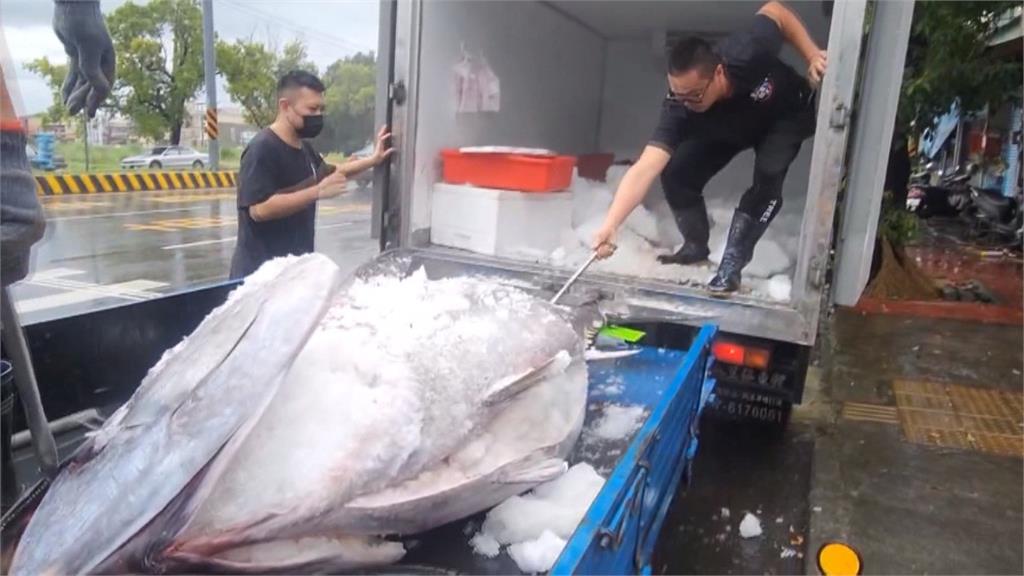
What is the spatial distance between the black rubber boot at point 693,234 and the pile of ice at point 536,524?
8.23 feet

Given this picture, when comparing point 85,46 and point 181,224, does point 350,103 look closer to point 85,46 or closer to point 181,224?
point 85,46

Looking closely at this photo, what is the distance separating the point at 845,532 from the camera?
3.13m

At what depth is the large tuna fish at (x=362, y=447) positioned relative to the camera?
3.70 feet

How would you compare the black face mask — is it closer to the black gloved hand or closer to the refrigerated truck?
the refrigerated truck

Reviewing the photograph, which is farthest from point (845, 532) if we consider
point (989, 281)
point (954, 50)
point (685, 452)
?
point (989, 281)

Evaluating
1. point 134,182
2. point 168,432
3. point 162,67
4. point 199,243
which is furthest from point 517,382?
point 134,182

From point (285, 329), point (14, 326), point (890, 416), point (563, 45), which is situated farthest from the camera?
point (563, 45)

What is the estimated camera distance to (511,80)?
4.77 metres

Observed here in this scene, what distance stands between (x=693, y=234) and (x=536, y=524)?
9.61 feet

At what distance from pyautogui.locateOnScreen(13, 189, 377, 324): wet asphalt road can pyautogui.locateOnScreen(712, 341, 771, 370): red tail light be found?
67.3 inches

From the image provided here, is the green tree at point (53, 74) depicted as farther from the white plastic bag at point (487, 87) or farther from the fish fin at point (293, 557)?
the white plastic bag at point (487, 87)

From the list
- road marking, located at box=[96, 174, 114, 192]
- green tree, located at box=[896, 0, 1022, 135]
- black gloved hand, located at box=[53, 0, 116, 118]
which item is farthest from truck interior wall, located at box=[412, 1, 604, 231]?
road marking, located at box=[96, 174, 114, 192]

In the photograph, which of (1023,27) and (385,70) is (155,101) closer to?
(385,70)

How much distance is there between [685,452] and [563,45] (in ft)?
12.9
